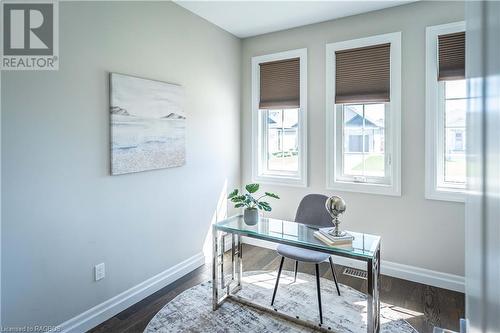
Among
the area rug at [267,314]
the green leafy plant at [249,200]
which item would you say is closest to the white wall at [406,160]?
the area rug at [267,314]

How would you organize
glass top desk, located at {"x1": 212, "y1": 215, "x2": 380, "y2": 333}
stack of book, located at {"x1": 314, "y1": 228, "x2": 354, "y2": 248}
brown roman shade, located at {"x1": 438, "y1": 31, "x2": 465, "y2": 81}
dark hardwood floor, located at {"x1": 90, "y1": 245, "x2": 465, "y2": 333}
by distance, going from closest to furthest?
glass top desk, located at {"x1": 212, "y1": 215, "x2": 380, "y2": 333} < stack of book, located at {"x1": 314, "y1": 228, "x2": 354, "y2": 248} < dark hardwood floor, located at {"x1": 90, "y1": 245, "x2": 465, "y2": 333} < brown roman shade, located at {"x1": 438, "y1": 31, "x2": 465, "y2": 81}

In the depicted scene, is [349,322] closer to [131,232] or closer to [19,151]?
[131,232]

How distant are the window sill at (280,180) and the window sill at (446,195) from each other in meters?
1.28

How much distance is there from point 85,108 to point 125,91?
361mm

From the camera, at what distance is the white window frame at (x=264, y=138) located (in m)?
3.38

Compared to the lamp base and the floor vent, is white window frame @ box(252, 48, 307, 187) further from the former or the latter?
the lamp base

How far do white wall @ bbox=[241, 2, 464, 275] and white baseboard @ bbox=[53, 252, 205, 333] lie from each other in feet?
5.58

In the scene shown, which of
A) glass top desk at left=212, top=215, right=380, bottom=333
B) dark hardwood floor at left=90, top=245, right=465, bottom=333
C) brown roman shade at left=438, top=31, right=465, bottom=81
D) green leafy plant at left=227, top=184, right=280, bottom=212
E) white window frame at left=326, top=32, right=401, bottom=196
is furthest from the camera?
white window frame at left=326, top=32, right=401, bottom=196

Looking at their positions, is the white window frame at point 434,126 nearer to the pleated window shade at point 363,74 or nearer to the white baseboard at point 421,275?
the pleated window shade at point 363,74

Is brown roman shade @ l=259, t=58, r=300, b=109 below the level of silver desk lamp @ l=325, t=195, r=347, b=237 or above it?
above

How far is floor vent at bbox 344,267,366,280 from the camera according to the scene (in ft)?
9.65

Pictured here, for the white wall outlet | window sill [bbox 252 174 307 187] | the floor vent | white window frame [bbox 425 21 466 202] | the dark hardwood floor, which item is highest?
white window frame [bbox 425 21 466 202]

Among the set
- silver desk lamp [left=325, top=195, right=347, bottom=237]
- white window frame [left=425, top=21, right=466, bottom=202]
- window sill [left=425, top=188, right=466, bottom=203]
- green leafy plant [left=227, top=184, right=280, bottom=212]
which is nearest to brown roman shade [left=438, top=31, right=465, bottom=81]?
white window frame [left=425, top=21, right=466, bottom=202]

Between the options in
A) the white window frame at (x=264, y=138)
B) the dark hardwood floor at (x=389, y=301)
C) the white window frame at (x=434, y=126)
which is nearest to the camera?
the dark hardwood floor at (x=389, y=301)
